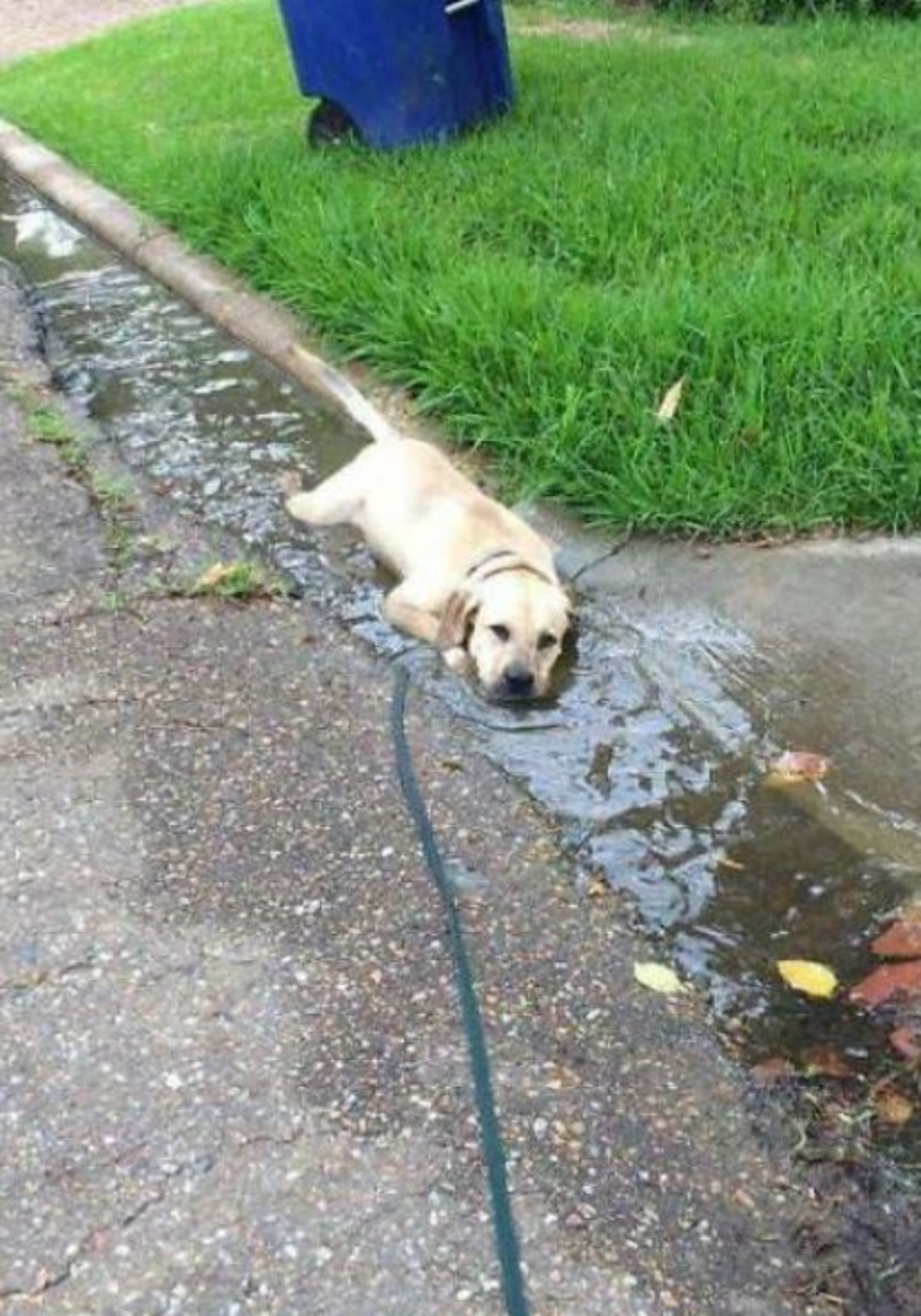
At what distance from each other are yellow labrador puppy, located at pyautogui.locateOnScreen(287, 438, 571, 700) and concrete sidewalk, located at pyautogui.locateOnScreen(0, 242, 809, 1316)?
287 mm

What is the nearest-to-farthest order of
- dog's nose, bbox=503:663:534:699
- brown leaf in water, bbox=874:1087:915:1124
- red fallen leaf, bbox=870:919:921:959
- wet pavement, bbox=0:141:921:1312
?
wet pavement, bbox=0:141:921:1312
brown leaf in water, bbox=874:1087:915:1124
red fallen leaf, bbox=870:919:921:959
dog's nose, bbox=503:663:534:699

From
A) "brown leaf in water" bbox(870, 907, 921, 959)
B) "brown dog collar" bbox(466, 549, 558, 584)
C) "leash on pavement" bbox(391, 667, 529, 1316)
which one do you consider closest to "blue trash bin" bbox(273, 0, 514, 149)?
"brown dog collar" bbox(466, 549, 558, 584)

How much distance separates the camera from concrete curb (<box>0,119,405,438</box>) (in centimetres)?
618

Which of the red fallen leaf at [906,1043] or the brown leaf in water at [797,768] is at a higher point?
the red fallen leaf at [906,1043]

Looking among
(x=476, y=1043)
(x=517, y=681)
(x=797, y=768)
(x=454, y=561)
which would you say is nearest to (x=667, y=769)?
(x=797, y=768)

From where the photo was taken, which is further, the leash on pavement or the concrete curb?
the concrete curb

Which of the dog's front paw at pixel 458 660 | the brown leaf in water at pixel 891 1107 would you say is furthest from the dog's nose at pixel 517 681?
the brown leaf in water at pixel 891 1107

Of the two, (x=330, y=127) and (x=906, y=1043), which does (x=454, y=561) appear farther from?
(x=330, y=127)

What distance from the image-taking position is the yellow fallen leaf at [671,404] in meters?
5.24

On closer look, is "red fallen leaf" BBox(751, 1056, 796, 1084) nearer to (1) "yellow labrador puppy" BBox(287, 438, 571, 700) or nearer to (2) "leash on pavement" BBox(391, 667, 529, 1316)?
(2) "leash on pavement" BBox(391, 667, 529, 1316)

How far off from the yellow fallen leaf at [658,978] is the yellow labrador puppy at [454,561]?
3.93 ft

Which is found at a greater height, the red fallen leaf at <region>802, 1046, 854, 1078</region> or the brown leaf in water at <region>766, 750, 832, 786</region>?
the red fallen leaf at <region>802, 1046, 854, 1078</region>

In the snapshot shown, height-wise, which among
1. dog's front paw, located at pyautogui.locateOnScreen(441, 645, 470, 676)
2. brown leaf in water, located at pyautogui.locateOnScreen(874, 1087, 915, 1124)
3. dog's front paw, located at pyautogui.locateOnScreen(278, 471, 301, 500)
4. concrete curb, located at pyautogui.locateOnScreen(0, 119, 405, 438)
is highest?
brown leaf in water, located at pyautogui.locateOnScreen(874, 1087, 915, 1124)

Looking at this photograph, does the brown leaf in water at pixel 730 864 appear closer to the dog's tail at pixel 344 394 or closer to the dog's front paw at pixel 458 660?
the dog's front paw at pixel 458 660
